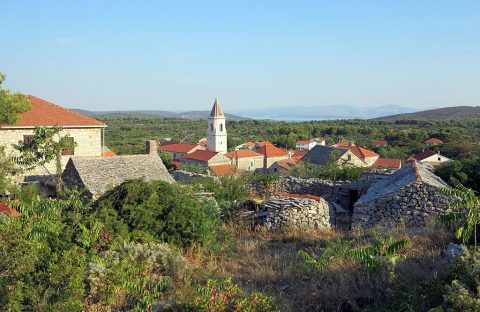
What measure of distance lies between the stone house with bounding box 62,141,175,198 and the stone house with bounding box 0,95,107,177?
7445 mm

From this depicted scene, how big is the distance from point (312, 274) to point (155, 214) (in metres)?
3.53

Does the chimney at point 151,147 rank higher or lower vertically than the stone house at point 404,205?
higher

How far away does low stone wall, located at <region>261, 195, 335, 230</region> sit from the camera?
38.5ft

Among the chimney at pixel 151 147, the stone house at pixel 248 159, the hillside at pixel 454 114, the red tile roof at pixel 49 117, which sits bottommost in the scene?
the stone house at pixel 248 159

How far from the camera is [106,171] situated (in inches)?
585

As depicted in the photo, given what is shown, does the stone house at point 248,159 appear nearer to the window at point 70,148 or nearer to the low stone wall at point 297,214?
the window at point 70,148

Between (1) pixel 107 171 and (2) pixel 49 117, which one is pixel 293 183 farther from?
(2) pixel 49 117

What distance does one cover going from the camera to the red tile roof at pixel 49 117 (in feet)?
74.1

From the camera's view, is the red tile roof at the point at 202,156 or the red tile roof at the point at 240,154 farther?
the red tile roof at the point at 240,154

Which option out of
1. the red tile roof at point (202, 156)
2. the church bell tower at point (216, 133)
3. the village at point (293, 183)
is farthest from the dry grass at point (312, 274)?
the church bell tower at point (216, 133)

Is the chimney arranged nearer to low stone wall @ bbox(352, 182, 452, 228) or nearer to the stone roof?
low stone wall @ bbox(352, 182, 452, 228)

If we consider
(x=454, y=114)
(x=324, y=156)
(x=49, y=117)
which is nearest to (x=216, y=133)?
(x=324, y=156)

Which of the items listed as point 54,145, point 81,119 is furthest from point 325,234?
point 81,119

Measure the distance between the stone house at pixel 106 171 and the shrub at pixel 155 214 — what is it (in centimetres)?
430
